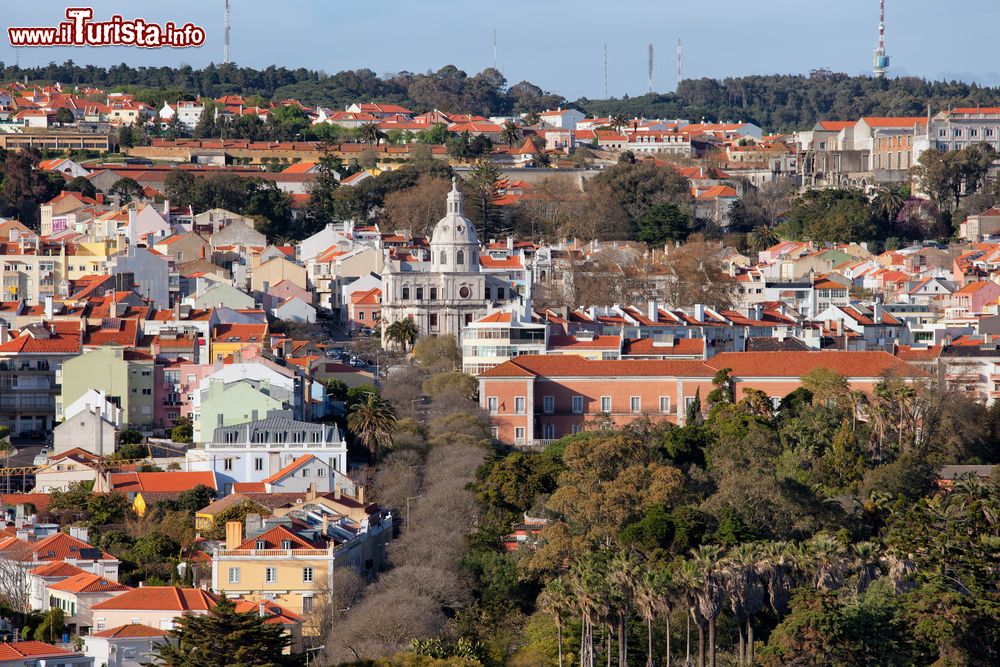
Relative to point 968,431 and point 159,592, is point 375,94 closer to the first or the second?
point 968,431

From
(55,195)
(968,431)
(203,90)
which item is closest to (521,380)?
(968,431)

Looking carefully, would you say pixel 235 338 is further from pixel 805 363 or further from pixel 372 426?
pixel 805 363

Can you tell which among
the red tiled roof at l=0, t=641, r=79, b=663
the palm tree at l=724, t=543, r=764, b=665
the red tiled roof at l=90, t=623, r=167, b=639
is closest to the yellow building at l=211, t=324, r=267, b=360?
the red tiled roof at l=90, t=623, r=167, b=639

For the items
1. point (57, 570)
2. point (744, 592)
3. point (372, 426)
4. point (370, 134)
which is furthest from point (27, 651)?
point (370, 134)

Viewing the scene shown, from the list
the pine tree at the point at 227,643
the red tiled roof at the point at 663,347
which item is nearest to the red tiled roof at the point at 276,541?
the pine tree at the point at 227,643

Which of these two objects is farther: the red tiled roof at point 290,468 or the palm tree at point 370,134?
the palm tree at point 370,134

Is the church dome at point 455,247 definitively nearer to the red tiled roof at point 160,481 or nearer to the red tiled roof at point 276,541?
the red tiled roof at point 160,481

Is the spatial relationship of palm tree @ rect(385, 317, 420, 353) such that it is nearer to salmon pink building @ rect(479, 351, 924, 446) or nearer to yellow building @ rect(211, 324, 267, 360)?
yellow building @ rect(211, 324, 267, 360)

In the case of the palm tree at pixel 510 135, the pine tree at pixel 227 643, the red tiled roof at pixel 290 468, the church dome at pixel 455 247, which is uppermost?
the palm tree at pixel 510 135
